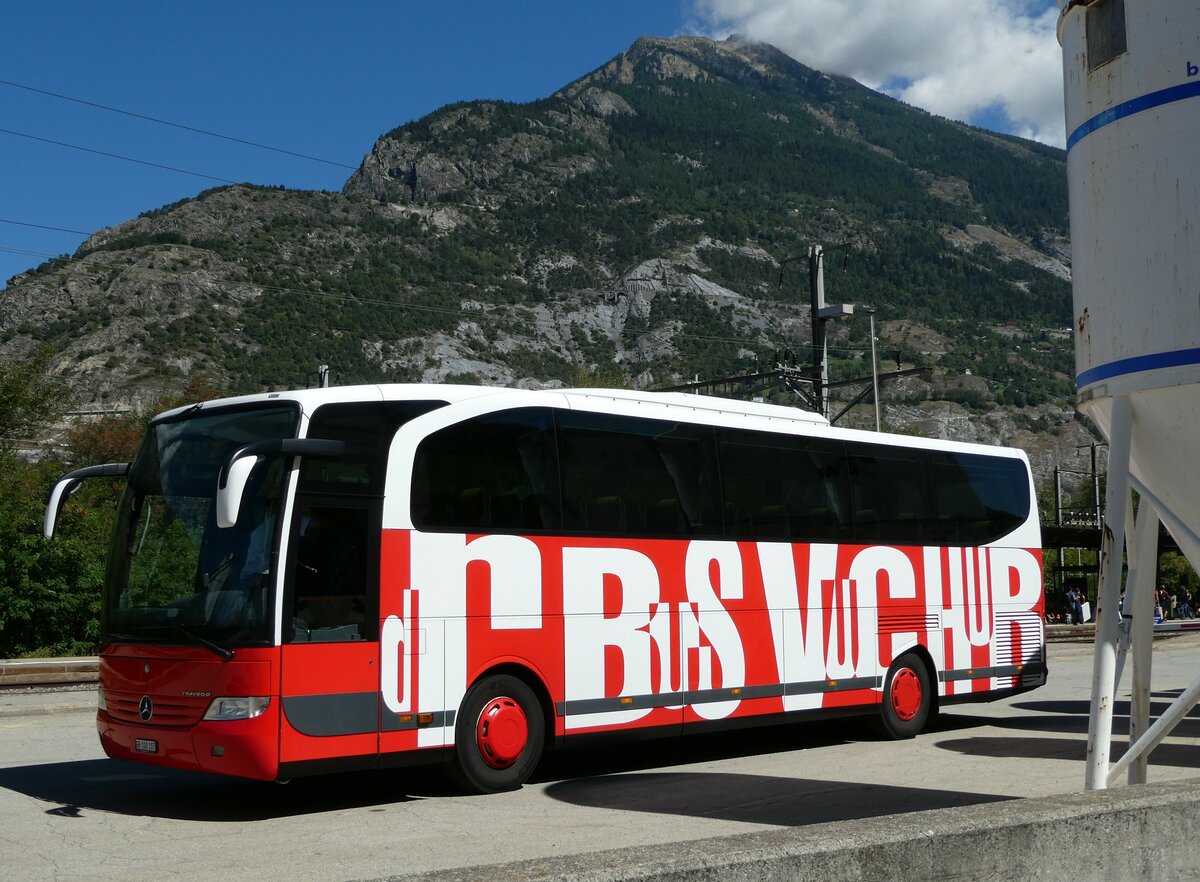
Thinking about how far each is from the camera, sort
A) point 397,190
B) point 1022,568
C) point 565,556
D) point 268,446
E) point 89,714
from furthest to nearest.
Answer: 1. point 397,190
2. point 89,714
3. point 1022,568
4. point 565,556
5. point 268,446

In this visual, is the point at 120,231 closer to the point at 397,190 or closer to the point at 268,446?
the point at 397,190

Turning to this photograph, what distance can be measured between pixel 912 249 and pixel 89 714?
160171mm

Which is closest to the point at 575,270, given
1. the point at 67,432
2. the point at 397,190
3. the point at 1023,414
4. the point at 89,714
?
the point at 397,190

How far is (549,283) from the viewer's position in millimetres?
148375

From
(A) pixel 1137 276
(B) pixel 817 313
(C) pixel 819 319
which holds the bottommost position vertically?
(A) pixel 1137 276

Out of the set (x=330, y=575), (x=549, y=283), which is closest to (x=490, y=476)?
(x=330, y=575)

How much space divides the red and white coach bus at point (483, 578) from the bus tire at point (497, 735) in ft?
0.06

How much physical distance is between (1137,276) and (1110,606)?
6.40 feet

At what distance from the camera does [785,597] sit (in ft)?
43.2

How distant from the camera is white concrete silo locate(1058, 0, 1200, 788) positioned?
7590 millimetres

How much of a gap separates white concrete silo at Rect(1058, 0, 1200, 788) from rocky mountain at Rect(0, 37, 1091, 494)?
8773 cm

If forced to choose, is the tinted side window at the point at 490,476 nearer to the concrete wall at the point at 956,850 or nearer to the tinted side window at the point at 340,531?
the tinted side window at the point at 340,531

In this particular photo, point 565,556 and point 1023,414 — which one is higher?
point 1023,414

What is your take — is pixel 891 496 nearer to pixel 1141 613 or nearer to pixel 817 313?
pixel 1141 613
